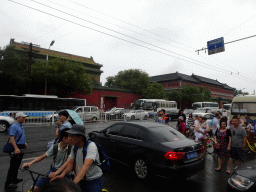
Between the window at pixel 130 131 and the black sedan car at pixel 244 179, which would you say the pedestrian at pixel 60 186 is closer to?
the black sedan car at pixel 244 179

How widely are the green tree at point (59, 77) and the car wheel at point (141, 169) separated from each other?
22.4 m

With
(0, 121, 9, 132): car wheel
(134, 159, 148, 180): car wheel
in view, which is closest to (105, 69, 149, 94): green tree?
(0, 121, 9, 132): car wheel

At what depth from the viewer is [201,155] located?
491cm

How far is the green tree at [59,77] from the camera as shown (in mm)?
24672

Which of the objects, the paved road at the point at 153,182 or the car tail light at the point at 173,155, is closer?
the car tail light at the point at 173,155

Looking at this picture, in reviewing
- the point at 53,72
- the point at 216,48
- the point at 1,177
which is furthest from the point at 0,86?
the point at 216,48

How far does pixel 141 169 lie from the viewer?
15.7ft

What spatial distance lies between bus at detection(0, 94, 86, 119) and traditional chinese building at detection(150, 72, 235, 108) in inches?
1581

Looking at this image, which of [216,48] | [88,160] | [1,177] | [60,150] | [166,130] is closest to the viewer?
[88,160]

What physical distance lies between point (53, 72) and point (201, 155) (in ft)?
77.9

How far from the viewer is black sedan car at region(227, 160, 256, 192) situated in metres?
3.06

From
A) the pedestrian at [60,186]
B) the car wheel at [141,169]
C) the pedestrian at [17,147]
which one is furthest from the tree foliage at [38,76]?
the pedestrian at [60,186]

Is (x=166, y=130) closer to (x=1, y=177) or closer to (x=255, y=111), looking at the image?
(x=1, y=177)

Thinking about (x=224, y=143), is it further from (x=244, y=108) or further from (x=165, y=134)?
(x=244, y=108)
